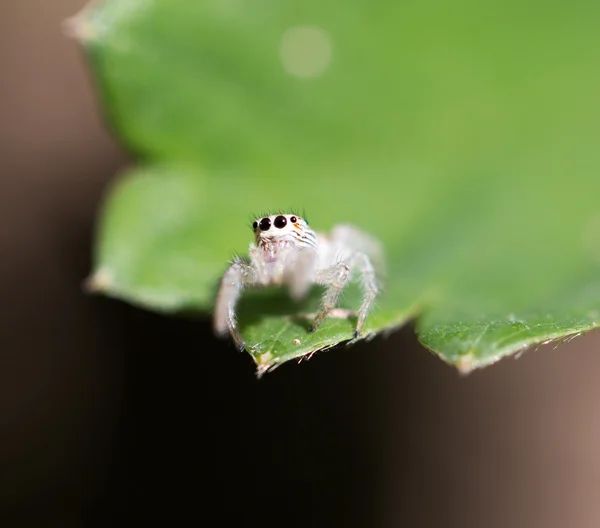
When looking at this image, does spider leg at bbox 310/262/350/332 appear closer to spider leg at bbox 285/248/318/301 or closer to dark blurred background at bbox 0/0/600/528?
spider leg at bbox 285/248/318/301

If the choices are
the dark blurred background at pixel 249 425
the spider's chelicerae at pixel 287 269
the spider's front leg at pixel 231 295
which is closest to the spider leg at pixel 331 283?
the spider's chelicerae at pixel 287 269

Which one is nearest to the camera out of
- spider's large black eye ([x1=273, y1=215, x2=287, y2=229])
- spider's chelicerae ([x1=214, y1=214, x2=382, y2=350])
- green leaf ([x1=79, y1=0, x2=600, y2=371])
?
spider's chelicerae ([x1=214, y1=214, x2=382, y2=350])

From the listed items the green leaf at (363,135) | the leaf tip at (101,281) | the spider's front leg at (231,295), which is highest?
the green leaf at (363,135)

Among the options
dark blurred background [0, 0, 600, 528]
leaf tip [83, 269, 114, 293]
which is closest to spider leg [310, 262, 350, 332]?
leaf tip [83, 269, 114, 293]

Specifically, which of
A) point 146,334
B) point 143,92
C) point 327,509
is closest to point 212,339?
point 146,334

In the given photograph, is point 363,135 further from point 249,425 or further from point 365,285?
point 249,425

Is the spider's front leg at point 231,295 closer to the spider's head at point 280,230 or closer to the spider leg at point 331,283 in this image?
the spider's head at point 280,230
